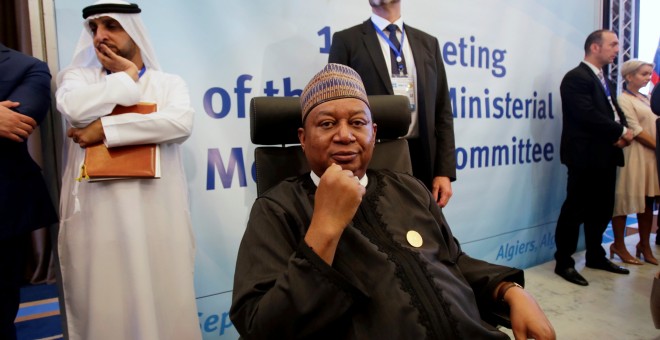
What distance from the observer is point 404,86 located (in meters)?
2.19

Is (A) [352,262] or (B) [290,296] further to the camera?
(A) [352,262]

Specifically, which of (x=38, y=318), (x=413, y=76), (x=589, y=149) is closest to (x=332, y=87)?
(x=413, y=76)

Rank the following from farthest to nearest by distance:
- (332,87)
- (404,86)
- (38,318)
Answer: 1. (38,318)
2. (404,86)
3. (332,87)

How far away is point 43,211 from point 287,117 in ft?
3.30

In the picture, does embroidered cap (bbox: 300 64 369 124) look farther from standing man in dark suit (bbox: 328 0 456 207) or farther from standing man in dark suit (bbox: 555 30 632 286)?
standing man in dark suit (bbox: 555 30 632 286)

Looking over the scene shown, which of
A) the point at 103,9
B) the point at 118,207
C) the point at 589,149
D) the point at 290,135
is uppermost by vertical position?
the point at 103,9

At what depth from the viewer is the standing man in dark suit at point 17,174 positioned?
4.87 feet

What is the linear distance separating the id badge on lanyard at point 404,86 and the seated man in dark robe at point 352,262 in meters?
0.92

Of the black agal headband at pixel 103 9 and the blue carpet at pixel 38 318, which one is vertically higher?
the black agal headband at pixel 103 9

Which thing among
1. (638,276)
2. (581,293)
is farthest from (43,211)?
(638,276)

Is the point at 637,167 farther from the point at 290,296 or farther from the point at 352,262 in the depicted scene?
the point at 290,296

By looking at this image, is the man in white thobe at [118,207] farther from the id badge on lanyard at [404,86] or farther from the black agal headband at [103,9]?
the id badge on lanyard at [404,86]

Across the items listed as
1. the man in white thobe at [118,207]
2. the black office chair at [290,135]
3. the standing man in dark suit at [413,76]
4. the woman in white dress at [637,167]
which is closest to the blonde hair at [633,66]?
the woman in white dress at [637,167]

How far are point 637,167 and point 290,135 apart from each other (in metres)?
3.52
